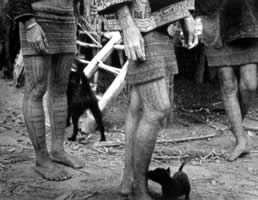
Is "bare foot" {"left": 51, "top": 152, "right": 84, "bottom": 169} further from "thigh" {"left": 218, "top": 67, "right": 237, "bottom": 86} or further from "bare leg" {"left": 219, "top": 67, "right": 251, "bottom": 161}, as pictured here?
"thigh" {"left": 218, "top": 67, "right": 237, "bottom": 86}

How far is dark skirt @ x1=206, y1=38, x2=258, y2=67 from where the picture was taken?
4.14 meters

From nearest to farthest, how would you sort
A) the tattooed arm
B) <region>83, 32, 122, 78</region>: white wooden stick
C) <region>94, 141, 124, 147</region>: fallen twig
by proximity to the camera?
the tattooed arm, <region>94, 141, 124, 147</region>: fallen twig, <region>83, 32, 122, 78</region>: white wooden stick

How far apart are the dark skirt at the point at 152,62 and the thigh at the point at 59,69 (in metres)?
1.00

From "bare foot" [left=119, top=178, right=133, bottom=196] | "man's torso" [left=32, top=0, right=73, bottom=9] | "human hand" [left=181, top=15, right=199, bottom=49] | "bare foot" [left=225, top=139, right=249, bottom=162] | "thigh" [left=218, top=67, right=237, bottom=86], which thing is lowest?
"bare foot" [left=225, top=139, right=249, bottom=162]

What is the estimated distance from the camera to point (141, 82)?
270cm

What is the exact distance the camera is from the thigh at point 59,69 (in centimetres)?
357

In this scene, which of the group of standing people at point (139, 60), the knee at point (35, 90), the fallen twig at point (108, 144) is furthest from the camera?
the fallen twig at point (108, 144)

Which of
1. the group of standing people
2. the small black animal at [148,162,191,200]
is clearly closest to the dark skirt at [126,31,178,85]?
the group of standing people

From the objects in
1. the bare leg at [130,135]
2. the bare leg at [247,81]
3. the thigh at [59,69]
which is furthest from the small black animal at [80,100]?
the bare leg at [130,135]

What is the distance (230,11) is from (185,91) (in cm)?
296

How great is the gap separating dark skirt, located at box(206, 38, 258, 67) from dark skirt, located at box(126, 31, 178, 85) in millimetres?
1614

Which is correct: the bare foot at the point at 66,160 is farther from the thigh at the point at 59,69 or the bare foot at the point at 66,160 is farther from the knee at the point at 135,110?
the knee at the point at 135,110

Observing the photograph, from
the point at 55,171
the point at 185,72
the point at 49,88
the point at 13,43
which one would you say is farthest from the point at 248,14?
the point at 13,43

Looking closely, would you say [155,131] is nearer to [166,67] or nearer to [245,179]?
[166,67]
